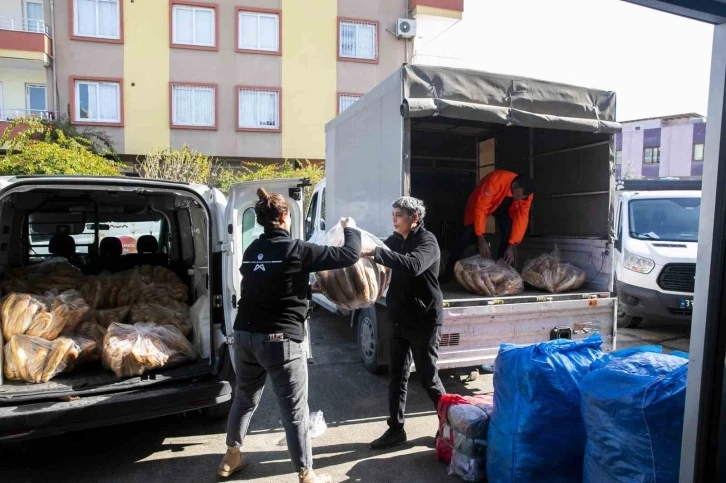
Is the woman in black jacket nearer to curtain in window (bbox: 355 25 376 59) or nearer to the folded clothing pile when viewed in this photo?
the folded clothing pile

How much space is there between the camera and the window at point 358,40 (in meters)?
19.9

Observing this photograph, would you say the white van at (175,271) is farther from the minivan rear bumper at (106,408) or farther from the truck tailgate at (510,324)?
the truck tailgate at (510,324)

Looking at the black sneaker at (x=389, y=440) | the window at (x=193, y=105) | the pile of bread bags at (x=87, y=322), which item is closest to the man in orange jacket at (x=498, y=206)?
the black sneaker at (x=389, y=440)

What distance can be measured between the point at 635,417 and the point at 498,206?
408 centimetres

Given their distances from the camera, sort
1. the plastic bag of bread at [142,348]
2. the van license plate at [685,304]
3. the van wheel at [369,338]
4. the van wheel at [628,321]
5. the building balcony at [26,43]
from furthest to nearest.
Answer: the building balcony at [26,43] → the van wheel at [628,321] → the van license plate at [685,304] → the van wheel at [369,338] → the plastic bag of bread at [142,348]

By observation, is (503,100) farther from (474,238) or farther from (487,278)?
(474,238)

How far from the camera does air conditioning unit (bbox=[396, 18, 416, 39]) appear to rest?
1986 cm

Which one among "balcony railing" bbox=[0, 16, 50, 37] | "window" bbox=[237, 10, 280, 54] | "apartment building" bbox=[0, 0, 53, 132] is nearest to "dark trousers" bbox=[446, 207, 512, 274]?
"window" bbox=[237, 10, 280, 54]

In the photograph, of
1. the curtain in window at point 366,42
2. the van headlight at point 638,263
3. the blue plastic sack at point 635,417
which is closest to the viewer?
the blue plastic sack at point 635,417

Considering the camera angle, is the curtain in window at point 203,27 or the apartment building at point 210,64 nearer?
the apartment building at point 210,64

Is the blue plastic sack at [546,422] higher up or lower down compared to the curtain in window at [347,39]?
lower down

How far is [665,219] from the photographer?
784 cm

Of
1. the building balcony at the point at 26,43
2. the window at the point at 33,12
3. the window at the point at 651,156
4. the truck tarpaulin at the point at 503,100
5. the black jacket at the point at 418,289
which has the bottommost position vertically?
the black jacket at the point at 418,289

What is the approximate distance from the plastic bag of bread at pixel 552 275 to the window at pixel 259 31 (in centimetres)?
1616
